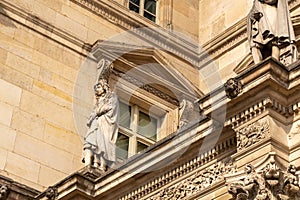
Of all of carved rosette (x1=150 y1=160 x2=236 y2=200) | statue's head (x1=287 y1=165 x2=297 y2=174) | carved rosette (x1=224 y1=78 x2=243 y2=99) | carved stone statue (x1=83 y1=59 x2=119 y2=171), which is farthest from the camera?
carved stone statue (x1=83 y1=59 x2=119 y2=171)

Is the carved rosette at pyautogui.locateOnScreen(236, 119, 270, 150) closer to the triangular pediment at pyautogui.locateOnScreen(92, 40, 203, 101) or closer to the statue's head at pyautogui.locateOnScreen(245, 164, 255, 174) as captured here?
the statue's head at pyautogui.locateOnScreen(245, 164, 255, 174)

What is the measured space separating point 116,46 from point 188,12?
3.38m

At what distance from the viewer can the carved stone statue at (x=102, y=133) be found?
12.7m

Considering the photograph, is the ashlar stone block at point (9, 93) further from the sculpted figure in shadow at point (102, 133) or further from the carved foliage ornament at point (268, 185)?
the carved foliage ornament at point (268, 185)

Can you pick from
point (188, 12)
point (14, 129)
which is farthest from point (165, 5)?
point (14, 129)

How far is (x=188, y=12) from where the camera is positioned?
763 inches

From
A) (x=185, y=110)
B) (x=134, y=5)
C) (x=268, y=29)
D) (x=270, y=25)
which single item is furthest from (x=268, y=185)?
(x=134, y=5)

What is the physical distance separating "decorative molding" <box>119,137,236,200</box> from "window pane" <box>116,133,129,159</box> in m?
4.11

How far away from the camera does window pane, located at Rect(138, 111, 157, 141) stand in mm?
16555

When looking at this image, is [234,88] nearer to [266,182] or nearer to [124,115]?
[266,182]

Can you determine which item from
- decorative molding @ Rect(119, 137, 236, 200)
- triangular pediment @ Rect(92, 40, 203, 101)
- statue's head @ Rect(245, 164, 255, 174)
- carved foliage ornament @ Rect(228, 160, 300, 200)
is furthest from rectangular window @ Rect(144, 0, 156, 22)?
carved foliage ornament @ Rect(228, 160, 300, 200)

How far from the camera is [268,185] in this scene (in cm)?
897

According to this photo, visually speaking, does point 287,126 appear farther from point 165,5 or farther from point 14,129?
point 165,5

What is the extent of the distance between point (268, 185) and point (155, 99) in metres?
7.97
